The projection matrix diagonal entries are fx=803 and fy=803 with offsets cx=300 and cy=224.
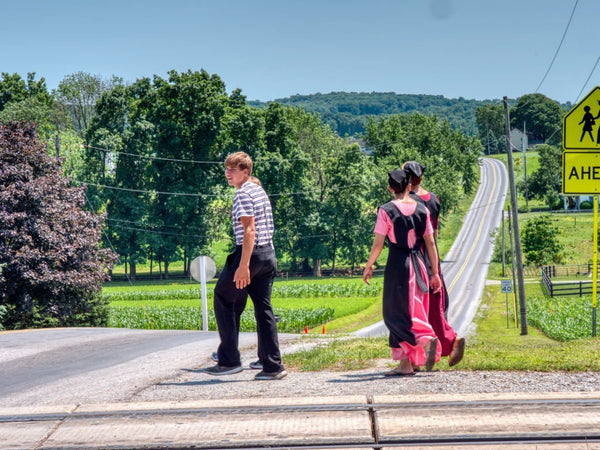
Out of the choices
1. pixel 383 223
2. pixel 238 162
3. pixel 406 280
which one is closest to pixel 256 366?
pixel 406 280

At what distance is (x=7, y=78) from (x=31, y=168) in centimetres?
6412

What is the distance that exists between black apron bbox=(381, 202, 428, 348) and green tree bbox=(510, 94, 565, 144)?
177479mm

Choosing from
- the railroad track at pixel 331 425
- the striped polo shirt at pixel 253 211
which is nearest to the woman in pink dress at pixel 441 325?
the striped polo shirt at pixel 253 211

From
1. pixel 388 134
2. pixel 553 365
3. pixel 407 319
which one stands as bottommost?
pixel 553 365

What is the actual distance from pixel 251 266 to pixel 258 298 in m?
0.33

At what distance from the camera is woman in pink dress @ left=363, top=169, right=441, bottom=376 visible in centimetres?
757

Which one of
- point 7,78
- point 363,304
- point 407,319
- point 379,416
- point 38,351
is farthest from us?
point 7,78

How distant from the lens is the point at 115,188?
76.4 metres

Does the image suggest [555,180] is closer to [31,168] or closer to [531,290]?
[531,290]

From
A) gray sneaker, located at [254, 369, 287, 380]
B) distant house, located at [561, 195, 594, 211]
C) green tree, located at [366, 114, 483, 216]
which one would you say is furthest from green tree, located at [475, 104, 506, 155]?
gray sneaker, located at [254, 369, 287, 380]

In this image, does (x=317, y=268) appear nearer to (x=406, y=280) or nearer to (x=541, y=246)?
(x=541, y=246)

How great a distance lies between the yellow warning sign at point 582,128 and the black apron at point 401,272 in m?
8.79

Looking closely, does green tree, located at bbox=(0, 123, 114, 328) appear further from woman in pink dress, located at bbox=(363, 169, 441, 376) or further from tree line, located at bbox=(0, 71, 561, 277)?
tree line, located at bbox=(0, 71, 561, 277)

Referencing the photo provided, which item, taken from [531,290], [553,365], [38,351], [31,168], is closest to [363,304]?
[531,290]
